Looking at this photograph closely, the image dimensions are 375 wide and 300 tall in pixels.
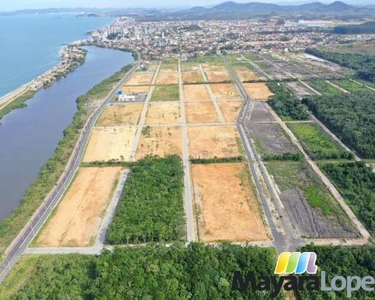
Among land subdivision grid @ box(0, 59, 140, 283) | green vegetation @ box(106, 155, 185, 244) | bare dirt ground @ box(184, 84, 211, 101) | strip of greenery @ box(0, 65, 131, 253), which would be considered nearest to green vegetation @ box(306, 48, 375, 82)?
bare dirt ground @ box(184, 84, 211, 101)

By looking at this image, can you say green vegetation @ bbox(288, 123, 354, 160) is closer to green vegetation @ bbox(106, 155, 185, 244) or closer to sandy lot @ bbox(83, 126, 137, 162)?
green vegetation @ bbox(106, 155, 185, 244)

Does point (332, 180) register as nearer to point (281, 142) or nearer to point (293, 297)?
point (281, 142)

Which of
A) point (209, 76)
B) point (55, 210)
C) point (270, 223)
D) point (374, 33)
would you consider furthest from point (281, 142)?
point (374, 33)

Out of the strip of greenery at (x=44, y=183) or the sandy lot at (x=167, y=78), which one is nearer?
the strip of greenery at (x=44, y=183)

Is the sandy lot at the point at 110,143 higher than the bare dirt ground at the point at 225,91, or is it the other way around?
the sandy lot at the point at 110,143

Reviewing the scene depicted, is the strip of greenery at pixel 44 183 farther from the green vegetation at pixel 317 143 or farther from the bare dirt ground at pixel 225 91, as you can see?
the green vegetation at pixel 317 143

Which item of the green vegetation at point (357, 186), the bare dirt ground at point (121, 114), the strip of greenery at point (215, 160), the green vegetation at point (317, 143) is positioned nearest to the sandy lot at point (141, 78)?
the bare dirt ground at point (121, 114)

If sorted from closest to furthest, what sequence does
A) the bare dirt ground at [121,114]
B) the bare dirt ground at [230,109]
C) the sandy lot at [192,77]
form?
the bare dirt ground at [121,114] → the bare dirt ground at [230,109] → the sandy lot at [192,77]
